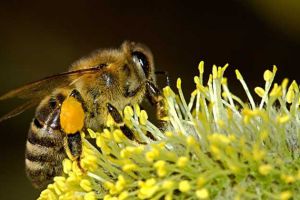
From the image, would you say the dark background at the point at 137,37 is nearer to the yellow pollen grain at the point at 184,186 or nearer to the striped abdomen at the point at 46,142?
the striped abdomen at the point at 46,142

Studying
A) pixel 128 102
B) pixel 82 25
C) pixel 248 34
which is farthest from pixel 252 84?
pixel 128 102

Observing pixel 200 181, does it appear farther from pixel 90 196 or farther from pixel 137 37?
pixel 137 37

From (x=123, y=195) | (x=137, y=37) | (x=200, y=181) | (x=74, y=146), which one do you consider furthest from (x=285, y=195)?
(x=137, y=37)

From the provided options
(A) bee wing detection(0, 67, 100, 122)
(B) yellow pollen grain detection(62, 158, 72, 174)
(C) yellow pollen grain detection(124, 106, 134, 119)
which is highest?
(A) bee wing detection(0, 67, 100, 122)

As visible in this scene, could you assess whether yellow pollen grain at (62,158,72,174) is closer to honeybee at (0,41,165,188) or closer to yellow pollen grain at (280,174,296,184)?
honeybee at (0,41,165,188)

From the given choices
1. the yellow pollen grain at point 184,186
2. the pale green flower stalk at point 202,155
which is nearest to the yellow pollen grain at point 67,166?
the pale green flower stalk at point 202,155

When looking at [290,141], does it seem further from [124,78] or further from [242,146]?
[124,78]

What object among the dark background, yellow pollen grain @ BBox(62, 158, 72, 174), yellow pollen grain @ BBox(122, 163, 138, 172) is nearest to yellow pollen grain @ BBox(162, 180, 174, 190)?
yellow pollen grain @ BBox(122, 163, 138, 172)
